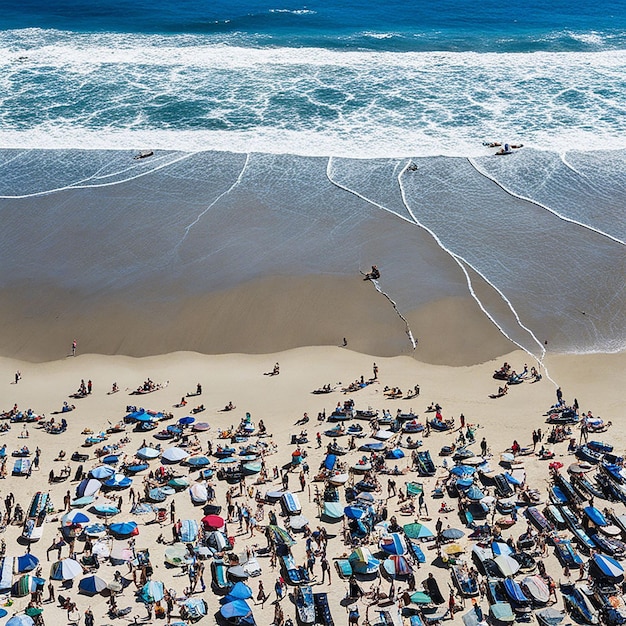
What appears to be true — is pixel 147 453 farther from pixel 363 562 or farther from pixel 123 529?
pixel 363 562

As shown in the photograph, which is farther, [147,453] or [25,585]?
[147,453]

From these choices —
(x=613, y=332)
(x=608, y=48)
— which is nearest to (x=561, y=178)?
(x=613, y=332)

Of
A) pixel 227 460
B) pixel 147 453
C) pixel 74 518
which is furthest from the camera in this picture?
pixel 147 453

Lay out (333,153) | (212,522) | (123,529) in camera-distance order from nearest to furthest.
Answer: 1. (123,529)
2. (212,522)
3. (333,153)

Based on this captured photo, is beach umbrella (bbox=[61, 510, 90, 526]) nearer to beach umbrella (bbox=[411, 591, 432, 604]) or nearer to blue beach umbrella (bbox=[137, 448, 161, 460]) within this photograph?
blue beach umbrella (bbox=[137, 448, 161, 460])

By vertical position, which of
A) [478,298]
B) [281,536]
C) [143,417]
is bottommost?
[143,417]

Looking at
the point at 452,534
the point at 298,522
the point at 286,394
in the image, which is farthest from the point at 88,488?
the point at 452,534

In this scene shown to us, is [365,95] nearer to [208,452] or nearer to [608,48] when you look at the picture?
[608,48]

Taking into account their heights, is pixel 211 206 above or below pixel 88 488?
above
